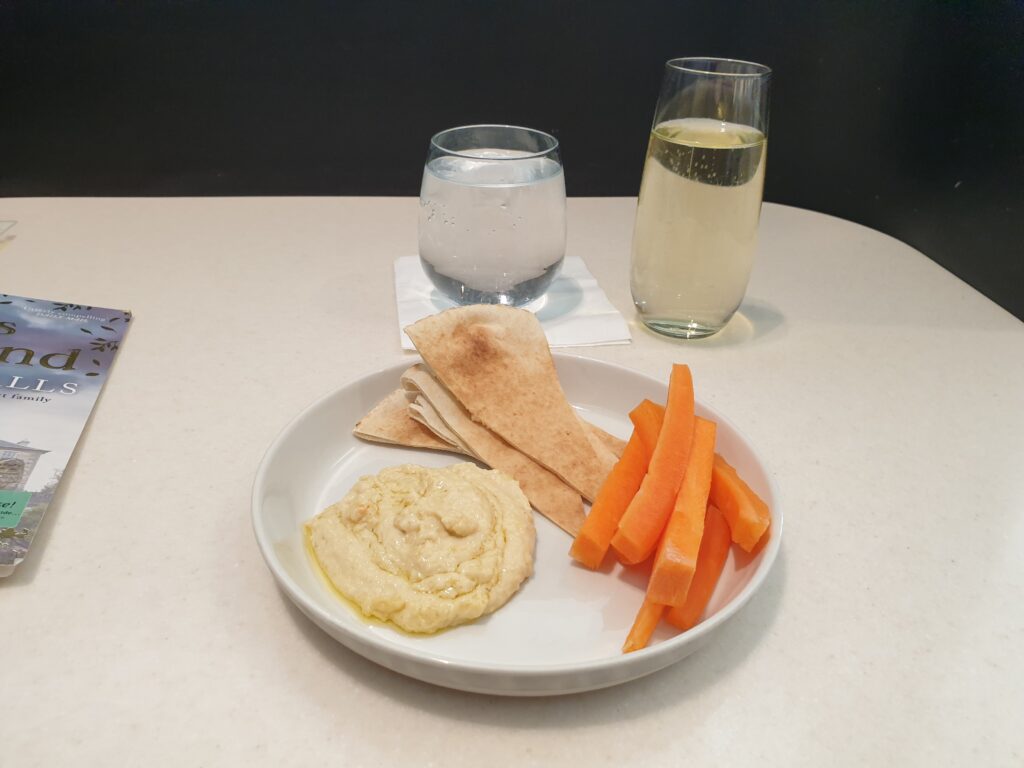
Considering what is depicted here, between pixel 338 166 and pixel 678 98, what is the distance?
3.43 ft

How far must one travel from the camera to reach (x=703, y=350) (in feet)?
3.60

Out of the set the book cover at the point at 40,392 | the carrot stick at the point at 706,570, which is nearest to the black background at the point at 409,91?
the book cover at the point at 40,392

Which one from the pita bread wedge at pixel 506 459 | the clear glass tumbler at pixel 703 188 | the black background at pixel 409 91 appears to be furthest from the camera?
the black background at pixel 409 91

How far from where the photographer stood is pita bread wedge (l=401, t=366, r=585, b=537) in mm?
752

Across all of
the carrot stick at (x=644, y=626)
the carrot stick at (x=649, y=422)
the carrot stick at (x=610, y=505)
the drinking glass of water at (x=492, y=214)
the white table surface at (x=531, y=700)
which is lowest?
the white table surface at (x=531, y=700)

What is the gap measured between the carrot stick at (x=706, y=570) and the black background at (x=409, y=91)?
994mm

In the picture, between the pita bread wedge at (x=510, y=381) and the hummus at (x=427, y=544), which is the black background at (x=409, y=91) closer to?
the pita bread wedge at (x=510, y=381)

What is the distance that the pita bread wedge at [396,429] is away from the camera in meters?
0.84

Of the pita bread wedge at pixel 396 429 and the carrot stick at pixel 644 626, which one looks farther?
the pita bread wedge at pixel 396 429

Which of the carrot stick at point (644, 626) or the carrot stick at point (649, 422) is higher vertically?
the carrot stick at point (649, 422)

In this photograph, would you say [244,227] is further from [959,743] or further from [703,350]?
[959,743]

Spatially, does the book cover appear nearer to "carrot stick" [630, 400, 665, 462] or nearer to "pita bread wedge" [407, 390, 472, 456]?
"pita bread wedge" [407, 390, 472, 456]

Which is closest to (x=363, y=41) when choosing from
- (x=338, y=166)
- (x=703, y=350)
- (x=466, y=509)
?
(x=338, y=166)

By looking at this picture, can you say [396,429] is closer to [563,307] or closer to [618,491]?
[618,491]
